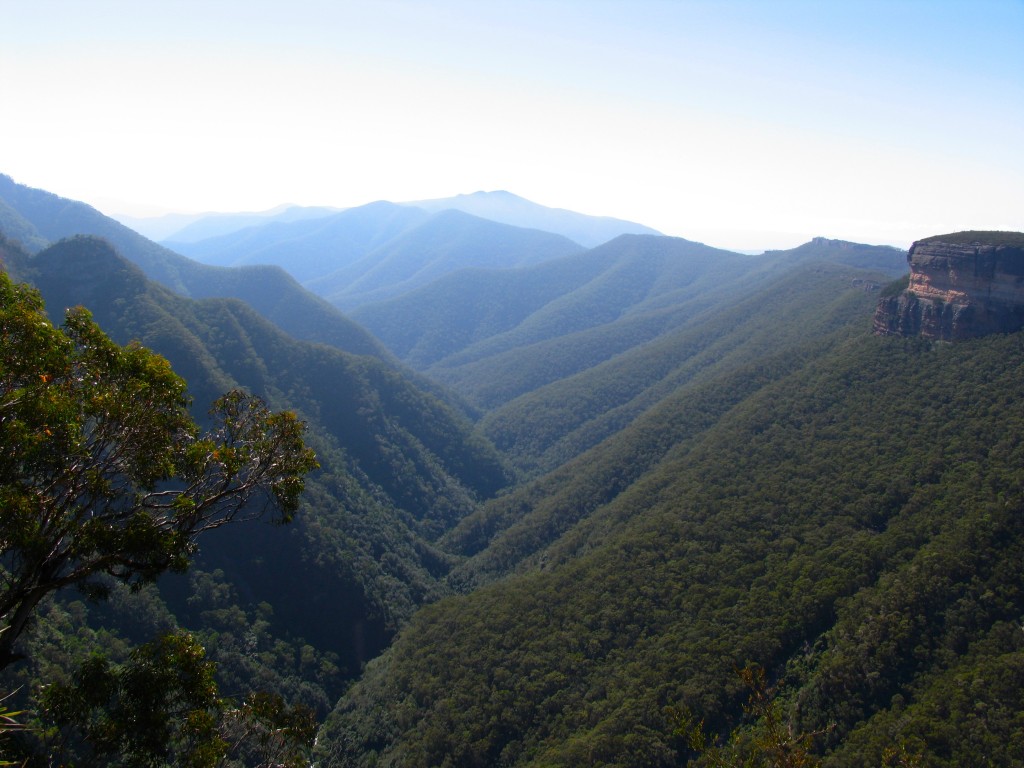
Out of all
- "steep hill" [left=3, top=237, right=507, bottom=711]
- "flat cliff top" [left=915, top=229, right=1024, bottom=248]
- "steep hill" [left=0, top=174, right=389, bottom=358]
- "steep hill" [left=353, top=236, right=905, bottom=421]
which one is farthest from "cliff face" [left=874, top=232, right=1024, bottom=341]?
"steep hill" [left=0, top=174, right=389, bottom=358]

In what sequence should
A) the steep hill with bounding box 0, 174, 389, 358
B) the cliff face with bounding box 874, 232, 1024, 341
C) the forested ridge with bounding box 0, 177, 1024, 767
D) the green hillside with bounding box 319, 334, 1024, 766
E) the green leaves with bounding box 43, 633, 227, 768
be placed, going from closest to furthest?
the green leaves with bounding box 43, 633, 227, 768
the forested ridge with bounding box 0, 177, 1024, 767
the green hillside with bounding box 319, 334, 1024, 766
the cliff face with bounding box 874, 232, 1024, 341
the steep hill with bounding box 0, 174, 389, 358

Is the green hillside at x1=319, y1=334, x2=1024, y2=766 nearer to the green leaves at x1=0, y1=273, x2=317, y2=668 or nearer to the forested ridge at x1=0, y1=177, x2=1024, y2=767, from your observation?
the forested ridge at x1=0, y1=177, x2=1024, y2=767

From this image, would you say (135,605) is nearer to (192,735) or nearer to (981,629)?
(192,735)

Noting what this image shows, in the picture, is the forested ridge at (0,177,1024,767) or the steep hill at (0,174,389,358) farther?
the steep hill at (0,174,389,358)

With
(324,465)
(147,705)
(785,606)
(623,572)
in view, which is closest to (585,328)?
(324,465)

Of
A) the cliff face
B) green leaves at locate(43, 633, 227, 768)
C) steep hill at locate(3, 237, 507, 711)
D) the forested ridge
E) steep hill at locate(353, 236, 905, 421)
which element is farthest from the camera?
steep hill at locate(353, 236, 905, 421)

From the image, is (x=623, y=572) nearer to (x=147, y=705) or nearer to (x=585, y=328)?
(x=147, y=705)

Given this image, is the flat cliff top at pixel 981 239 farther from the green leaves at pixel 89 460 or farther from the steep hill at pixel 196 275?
the steep hill at pixel 196 275

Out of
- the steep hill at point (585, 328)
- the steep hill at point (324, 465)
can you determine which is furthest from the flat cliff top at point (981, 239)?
the steep hill at point (324, 465)
